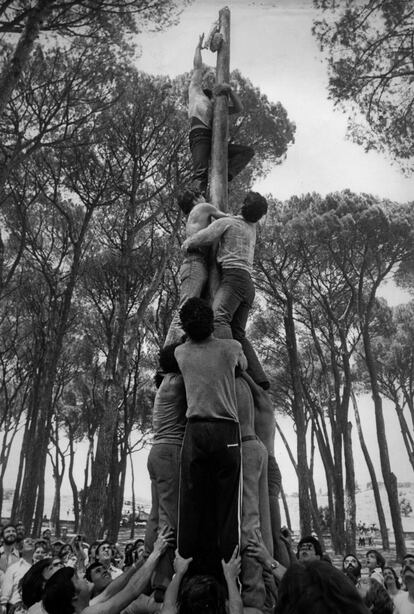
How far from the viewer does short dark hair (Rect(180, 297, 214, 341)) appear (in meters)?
3.37

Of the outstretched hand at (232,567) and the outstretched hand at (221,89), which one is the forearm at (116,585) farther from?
the outstretched hand at (221,89)

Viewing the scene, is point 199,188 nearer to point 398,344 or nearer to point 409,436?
point 398,344

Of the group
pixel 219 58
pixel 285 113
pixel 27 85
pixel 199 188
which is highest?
pixel 285 113

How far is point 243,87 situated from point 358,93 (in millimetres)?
6972

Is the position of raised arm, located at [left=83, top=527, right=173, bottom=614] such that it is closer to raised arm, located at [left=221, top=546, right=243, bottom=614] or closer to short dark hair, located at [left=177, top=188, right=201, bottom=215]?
raised arm, located at [left=221, top=546, right=243, bottom=614]

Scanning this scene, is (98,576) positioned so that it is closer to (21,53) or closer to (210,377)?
(210,377)

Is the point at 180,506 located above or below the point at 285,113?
below

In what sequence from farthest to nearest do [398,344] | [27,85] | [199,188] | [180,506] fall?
[398,344] < [27,85] < [199,188] < [180,506]

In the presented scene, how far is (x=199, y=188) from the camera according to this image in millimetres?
5285

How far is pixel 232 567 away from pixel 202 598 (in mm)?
658

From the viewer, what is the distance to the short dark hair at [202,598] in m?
2.14

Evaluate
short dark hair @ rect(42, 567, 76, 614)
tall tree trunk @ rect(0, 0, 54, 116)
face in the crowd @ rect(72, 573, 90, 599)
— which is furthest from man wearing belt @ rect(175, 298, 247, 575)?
tall tree trunk @ rect(0, 0, 54, 116)

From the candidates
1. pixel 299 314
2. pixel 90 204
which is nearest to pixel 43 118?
pixel 90 204

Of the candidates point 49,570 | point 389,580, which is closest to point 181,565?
point 49,570
